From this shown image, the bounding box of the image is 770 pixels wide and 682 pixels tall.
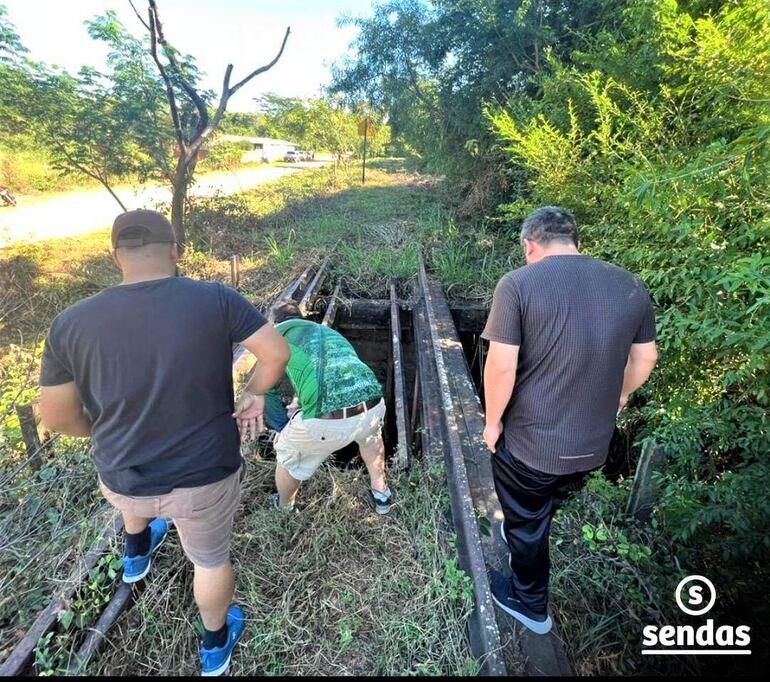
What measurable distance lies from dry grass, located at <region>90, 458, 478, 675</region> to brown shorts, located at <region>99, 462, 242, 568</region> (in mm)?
565

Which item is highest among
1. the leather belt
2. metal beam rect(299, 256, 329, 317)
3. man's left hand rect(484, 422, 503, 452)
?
man's left hand rect(484, 422, 503, 452)

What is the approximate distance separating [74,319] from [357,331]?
539 centimetres

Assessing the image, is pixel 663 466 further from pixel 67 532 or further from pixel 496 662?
pixel 67 532

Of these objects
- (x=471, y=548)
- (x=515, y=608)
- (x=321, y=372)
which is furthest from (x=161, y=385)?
(x=515, y=608)

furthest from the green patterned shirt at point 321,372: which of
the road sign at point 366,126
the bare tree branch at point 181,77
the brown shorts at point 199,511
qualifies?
the road sign at point 366,126

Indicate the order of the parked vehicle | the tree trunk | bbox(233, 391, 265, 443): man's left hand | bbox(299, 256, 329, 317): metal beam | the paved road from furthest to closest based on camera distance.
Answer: the parked vehicle
the paved road
the tree trunk
bbox(299, 256, 329, 317): metal beam
bbox(233, 391, 265, 443): man's left hand

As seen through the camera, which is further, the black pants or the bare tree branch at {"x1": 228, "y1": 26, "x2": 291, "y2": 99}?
the bare tree branch at {"x1": 228, "y1": 26, "x2": 291, "y2": 99}

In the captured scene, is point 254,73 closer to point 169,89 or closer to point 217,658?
point 169,89

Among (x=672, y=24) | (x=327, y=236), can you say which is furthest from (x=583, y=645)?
(x=327, y=236)

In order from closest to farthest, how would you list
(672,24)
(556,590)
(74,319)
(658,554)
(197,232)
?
(74,319) → (556,590) → (658,554) → (672,24) → (197,232)

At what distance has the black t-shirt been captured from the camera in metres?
1.44

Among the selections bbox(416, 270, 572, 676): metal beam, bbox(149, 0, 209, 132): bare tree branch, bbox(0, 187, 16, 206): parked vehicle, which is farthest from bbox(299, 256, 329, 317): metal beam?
bbox(0, 187, 16, 206): parked vehicle

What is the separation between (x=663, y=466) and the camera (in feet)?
8.11

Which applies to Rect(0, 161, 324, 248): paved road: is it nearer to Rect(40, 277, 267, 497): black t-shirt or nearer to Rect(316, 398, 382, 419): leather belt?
Rect(316, 398, 382, 419): leather belt
